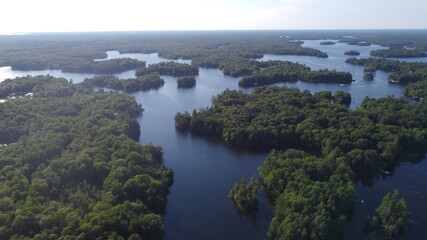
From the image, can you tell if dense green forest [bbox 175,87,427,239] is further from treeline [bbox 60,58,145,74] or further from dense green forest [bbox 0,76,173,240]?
treeline [bbox 60,58,145,74]

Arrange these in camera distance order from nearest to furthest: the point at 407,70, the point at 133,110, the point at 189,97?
the point at 133,110
the point at 189,97
the point at 407,70

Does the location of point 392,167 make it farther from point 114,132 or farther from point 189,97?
point 189,97

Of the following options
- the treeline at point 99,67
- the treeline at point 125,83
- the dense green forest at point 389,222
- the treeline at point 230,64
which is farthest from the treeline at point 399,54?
the dense green forest at point 389,222

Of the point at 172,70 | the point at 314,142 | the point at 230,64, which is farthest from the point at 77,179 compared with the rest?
the point at 230,64

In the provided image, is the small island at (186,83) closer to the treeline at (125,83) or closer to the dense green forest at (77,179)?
the treeline at (125,83)

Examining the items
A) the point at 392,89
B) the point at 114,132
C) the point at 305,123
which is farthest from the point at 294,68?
the point at 114,132

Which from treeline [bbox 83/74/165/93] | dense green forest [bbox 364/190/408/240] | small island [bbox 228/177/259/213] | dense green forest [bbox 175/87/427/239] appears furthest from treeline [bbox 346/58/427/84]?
small island [bbox 228/177/259/213]

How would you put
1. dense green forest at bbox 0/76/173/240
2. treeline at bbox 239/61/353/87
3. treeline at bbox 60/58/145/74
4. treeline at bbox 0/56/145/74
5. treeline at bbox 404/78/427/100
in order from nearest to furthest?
dense green forest at bbox 0/76/173/240, treeline at bbox 404/78/427/100, treeline at bbox 239/61/353/87, treeline at bbox 60/58/145/74, treeline at bbox 0/56/145/74
